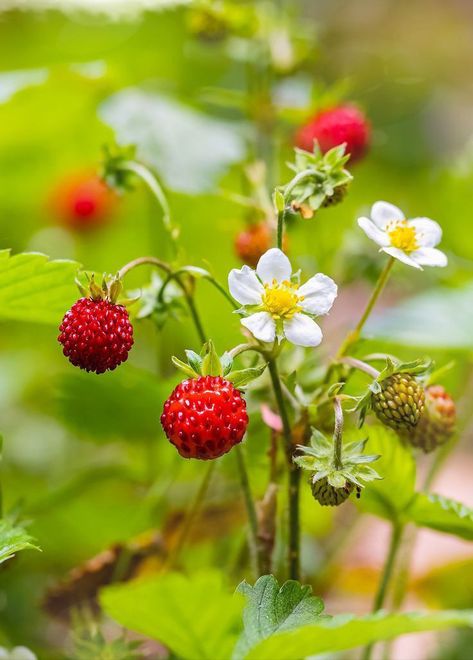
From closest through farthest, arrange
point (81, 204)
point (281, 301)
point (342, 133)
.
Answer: point (281, 301) < point (342, 133) < point (81, 204)

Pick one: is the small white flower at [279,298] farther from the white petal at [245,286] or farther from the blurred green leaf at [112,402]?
the blurred green leaf at [112,402]

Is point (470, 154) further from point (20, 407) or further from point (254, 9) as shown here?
point (20, 407)

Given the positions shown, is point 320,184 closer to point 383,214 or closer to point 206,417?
point 383,214

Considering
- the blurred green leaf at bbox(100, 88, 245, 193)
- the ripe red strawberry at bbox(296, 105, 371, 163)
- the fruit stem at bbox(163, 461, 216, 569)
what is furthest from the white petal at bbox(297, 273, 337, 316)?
the blurred green leaf at bbox(100, 88, 245, 193)

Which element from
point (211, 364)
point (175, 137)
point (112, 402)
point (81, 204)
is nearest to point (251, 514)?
point (211, 364)

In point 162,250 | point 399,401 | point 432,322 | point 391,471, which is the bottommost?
point 162,250

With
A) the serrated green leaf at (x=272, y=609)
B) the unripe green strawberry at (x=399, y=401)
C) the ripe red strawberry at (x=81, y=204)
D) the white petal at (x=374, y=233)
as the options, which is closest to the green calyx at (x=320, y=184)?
the white petal at (x=374, y=233)

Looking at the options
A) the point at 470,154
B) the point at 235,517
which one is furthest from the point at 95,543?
the point at 470,154
